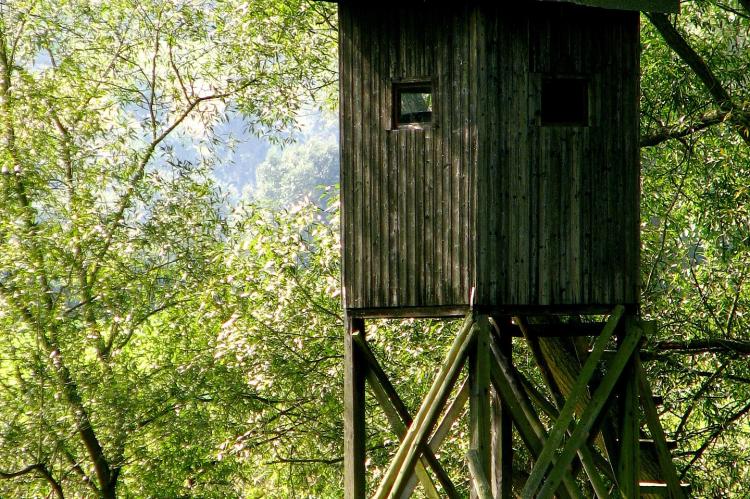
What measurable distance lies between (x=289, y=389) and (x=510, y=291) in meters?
7.02

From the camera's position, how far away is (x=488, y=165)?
9.60 metres

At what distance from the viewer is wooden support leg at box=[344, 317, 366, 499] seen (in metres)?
10.2

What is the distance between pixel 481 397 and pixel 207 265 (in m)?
8.97

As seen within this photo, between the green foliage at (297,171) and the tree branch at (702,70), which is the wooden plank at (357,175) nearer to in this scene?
the tree branch at (702,70)

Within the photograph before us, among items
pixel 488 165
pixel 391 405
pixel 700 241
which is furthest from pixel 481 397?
pixel 700 241

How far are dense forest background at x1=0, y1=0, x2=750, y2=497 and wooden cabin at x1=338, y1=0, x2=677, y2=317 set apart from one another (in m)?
3.18

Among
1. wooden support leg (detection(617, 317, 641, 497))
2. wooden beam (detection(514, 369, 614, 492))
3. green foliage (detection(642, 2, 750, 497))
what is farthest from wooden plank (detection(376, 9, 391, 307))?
green foliage (detection(642, 2, 750, 497))

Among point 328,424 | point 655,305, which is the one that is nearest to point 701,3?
point 655,305

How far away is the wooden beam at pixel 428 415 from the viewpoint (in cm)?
942

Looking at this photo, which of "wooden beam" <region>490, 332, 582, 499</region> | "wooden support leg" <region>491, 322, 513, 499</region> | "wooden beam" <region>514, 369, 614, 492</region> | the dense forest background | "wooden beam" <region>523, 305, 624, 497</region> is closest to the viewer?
"wooden beam" <region>523, 305, 624, 497</region>

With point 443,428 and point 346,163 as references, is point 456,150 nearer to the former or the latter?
point 346,163

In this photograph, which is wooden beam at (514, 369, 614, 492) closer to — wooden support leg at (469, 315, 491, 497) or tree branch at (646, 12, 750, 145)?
wooden support leg at (469, 315, 491, 497)

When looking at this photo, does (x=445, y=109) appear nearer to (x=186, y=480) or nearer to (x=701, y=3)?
(x=701, y=3)

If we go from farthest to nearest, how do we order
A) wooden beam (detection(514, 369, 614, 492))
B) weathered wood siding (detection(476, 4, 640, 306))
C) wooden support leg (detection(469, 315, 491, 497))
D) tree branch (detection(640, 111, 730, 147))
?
tree branch (detection(640, 111, 730, 147)), wooden beam (detection(514, 369, 614, 492)), weathered wood siding (detection(476, 4, 640, 306)), wooden support leg (detection(469, 315, 491, 497))
